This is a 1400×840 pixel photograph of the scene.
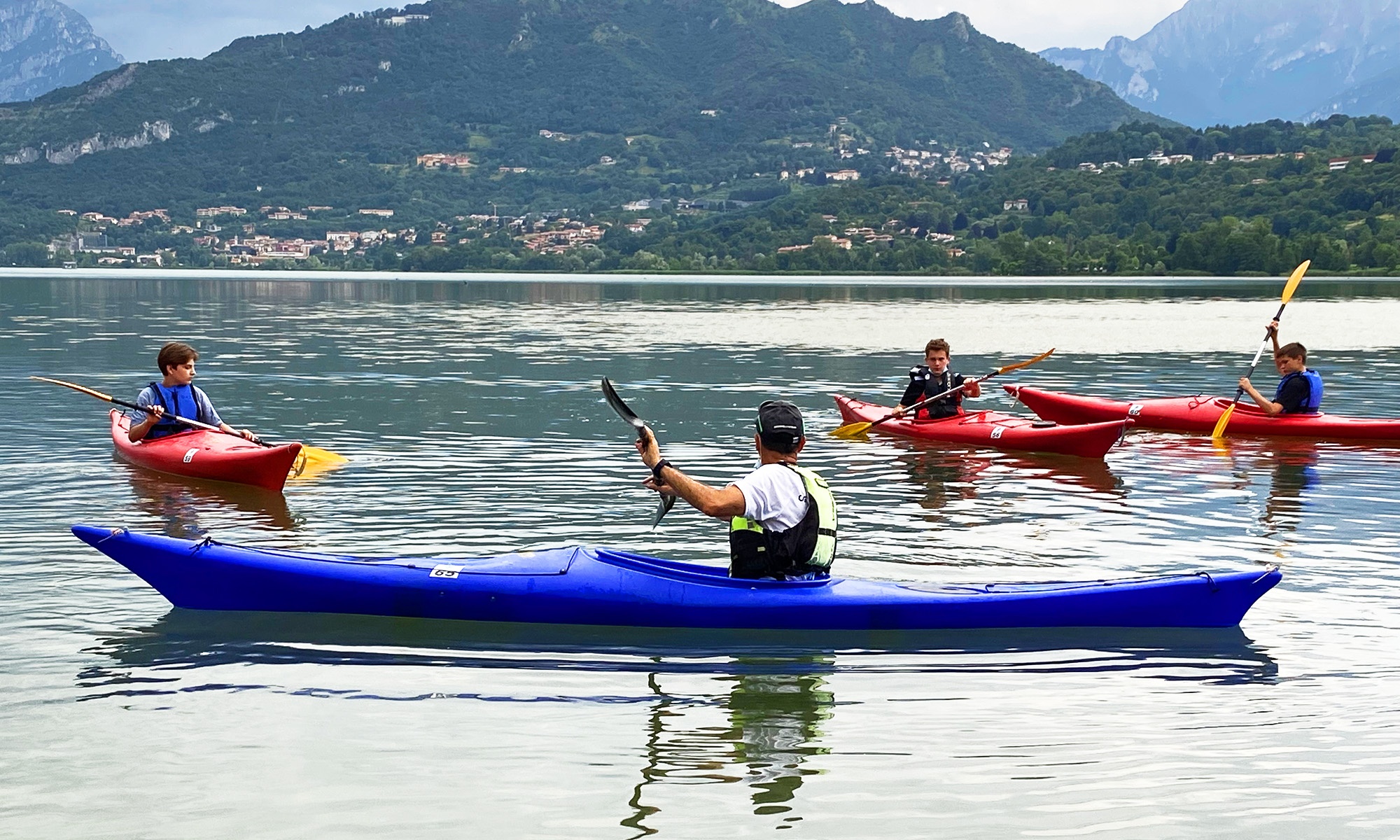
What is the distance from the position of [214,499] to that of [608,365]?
63.8 ft

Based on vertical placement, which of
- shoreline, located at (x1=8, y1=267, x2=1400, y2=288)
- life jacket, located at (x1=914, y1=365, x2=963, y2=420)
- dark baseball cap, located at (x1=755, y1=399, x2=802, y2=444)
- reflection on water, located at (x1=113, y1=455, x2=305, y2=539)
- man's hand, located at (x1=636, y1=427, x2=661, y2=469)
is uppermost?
shoreline, located at (x1=8, y1=267, x2=1400, y2=288)

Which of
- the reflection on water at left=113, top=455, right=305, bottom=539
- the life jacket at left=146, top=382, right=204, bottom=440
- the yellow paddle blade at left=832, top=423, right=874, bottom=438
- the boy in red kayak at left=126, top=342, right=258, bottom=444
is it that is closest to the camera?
the reflection on water at left=113, top=455, right=305, bottom=539

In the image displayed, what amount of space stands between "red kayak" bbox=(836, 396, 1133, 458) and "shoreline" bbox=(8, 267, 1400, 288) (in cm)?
8827

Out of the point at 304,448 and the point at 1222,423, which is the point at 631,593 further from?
the point at 1222,423

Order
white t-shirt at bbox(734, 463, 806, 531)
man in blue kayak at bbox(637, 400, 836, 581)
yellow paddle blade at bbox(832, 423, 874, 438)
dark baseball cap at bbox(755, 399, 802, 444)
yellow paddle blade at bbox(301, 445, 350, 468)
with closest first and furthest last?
man in blue kayak at bbox(637, 400, 836, 581)
dark baseball cap at bbox(755, 399, 802, 444)
white t-shirt at bbox(734, 463, 806, 531)
yellow paddle blade at bbox(301, 445, 350, 468)
yellow paddle blade at bbox(832, 423, 874, 438)

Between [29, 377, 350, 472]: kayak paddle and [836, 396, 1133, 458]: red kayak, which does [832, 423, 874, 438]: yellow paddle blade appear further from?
[29, 377, 350, 472]: kayak paddle

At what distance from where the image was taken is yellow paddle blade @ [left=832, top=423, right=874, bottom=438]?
1958cm

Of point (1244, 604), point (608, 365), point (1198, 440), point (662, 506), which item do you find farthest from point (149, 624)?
point (608, 365)

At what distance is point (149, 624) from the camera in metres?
9.26

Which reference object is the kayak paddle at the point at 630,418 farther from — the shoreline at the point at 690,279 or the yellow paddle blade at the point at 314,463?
the shoreline at the point at 690,279

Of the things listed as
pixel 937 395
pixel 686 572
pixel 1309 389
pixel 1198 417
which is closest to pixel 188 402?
pixel 686 572

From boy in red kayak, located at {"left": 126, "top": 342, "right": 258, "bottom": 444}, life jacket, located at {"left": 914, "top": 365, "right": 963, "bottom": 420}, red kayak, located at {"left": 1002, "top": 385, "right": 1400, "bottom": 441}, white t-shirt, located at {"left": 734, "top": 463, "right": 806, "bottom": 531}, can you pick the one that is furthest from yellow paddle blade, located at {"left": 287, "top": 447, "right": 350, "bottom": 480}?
red kayak, located at {"left": 1002, "top": 385, "right": 1400, "bottom": 441}

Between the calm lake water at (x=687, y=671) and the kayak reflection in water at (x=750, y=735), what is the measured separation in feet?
0.08

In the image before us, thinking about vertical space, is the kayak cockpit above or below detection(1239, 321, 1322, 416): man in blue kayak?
below
